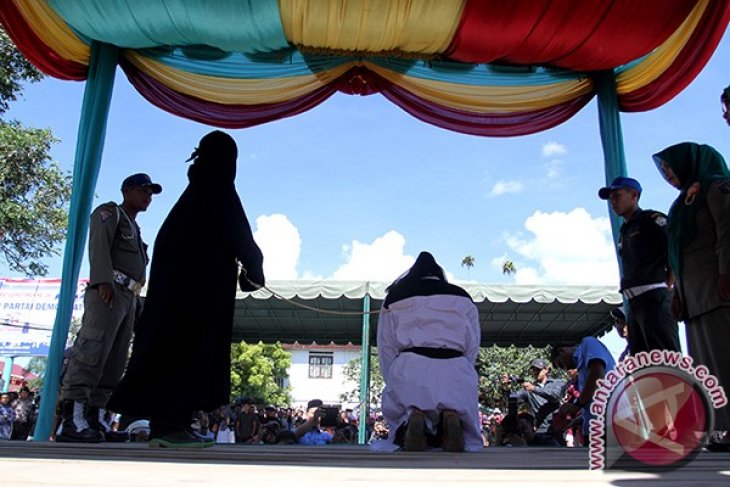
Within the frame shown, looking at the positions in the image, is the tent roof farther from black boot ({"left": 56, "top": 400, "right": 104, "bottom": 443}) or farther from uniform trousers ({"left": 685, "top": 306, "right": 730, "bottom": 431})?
uniform trousers ({"left": 685, "top": 306, "right": 730, "bottom": 431})

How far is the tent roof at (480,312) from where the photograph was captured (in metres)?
8.59

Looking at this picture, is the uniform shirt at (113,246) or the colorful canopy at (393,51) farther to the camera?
the colorful canopy at (393,51)

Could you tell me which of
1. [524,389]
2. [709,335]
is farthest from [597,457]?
[524,389]

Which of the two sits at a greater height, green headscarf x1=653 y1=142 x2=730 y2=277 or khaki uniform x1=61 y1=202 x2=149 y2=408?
green headscarf x1=653 y1=142 x2=730 y2=277

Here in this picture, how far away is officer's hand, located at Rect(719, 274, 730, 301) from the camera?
265 centimetres

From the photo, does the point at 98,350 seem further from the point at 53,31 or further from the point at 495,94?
the point at 495,94

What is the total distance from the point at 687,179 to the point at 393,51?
101 inches

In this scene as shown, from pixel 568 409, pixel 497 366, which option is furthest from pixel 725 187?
pixel 497 366

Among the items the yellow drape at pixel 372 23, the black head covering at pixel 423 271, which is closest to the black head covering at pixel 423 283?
the black head covering at pixel 423 271

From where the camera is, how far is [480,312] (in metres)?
10.1

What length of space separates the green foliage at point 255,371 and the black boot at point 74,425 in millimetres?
27588

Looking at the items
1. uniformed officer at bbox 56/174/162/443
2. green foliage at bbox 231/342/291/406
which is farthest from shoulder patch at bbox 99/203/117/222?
green foliage at bbox 231/342/291/406

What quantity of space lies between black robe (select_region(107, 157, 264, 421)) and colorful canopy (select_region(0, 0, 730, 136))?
6.91ft

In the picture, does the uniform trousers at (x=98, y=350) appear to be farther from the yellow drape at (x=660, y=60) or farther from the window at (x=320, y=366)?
the window at (x=320, y=366)
